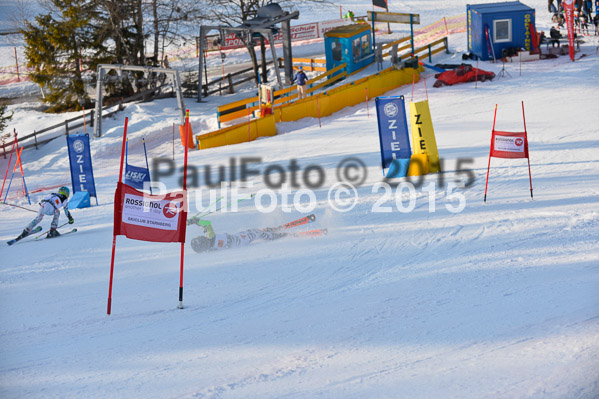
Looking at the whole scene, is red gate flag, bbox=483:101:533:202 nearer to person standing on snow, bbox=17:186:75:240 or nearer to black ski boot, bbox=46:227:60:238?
person standing on snow, bbox=17:186:75:240

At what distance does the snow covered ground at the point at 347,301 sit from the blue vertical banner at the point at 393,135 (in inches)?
20.1

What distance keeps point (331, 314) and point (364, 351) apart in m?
1.11

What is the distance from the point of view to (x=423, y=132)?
46.8 feet

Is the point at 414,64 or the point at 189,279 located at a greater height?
the point at 414,64

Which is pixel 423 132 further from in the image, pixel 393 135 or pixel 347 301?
pixel 347 301

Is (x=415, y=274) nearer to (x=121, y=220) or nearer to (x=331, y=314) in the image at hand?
(x=331, y=314)

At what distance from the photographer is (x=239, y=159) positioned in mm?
17938

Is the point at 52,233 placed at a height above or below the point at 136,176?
below

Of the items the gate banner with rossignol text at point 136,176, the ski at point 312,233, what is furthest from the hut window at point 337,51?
the ski at point 312,233

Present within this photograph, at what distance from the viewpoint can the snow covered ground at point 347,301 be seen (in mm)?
7004

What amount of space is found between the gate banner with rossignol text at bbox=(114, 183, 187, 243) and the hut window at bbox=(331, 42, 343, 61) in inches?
761

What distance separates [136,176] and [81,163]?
6.43ft

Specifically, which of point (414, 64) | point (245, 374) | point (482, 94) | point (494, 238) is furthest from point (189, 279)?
point (414, 64)

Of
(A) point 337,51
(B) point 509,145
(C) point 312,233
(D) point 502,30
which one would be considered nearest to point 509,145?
(B) point 509,145
